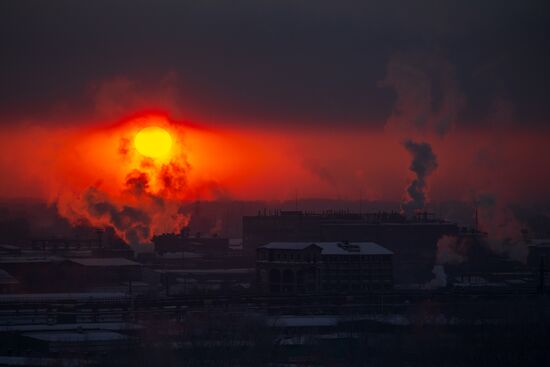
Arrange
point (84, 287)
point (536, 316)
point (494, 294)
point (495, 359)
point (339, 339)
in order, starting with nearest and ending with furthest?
1. point (495, 359)
2. point (339, 339)
3. point (536, 316)
4. point (494, 294)
5. point (84, 287)

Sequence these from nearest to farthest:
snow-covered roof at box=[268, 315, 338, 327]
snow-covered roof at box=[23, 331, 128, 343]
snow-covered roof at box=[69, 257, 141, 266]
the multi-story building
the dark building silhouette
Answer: snow-covered roof at box=[23, 331, 128, 343]
snow-covered roof at box=[268, 315, 338, 327]
the multi-story building
snow-covered roof at box=[69, 257, 141, 266]
the dark building silhouette

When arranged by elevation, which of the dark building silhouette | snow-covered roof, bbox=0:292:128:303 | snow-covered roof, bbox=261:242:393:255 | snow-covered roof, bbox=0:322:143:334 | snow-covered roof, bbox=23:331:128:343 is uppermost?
the dark building silhouette

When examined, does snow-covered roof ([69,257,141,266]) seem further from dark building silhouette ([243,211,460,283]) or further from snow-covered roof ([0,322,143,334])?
snow-covered roof ([0,322,143,334])

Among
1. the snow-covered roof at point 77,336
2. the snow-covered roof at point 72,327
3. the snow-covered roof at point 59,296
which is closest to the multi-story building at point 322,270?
the snow-covered roof at point 59,296

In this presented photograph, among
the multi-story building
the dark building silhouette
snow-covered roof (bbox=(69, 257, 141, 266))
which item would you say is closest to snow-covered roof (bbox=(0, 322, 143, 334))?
the multi-story building

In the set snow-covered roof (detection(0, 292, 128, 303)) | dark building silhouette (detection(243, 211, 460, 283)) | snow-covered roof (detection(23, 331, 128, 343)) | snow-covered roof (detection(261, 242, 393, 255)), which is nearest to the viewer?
snow-covered roof (detection(23, 331, 128, 343))

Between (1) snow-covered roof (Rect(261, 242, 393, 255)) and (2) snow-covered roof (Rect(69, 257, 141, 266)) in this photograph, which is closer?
(1) snow-covered roof (Rect(261, 242, 393, 255))

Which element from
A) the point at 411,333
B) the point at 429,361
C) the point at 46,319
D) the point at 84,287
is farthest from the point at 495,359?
the point at 84,287

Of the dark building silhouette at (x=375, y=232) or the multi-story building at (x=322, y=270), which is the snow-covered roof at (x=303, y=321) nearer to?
the multi-story building at (x=322, y=270)

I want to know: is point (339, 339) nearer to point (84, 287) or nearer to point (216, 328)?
point (216, 328)
